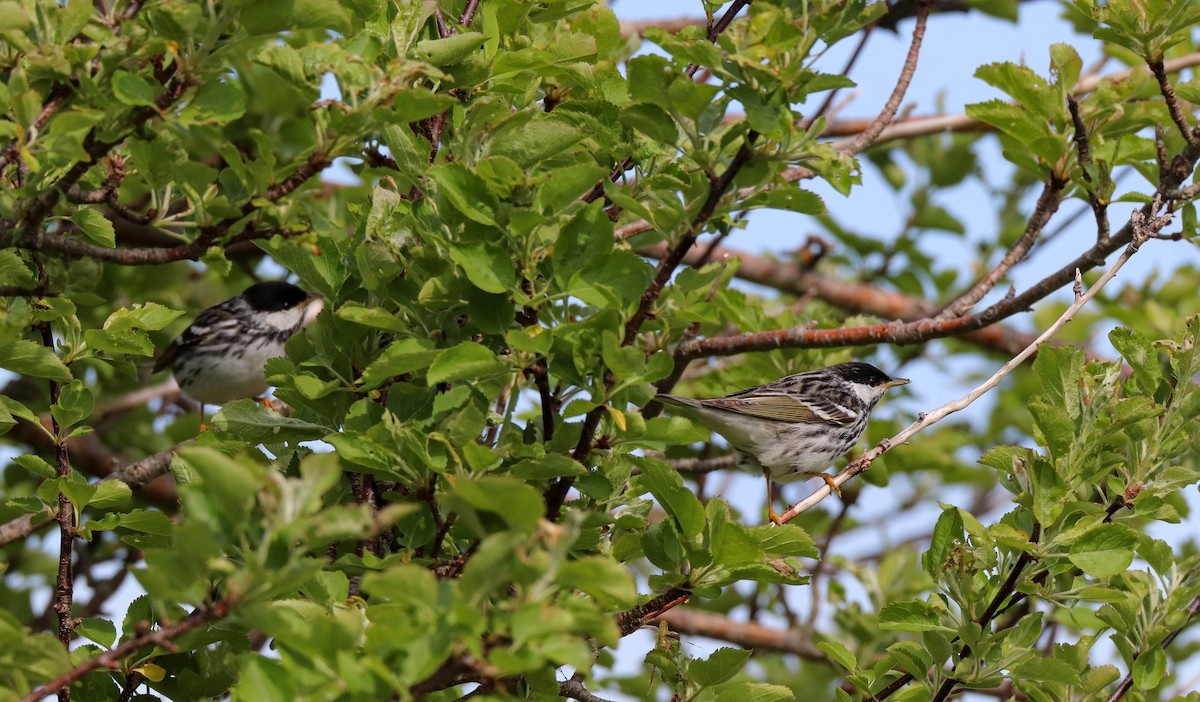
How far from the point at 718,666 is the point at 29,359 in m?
2.21

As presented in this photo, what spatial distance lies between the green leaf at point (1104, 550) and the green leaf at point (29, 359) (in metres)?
3.02

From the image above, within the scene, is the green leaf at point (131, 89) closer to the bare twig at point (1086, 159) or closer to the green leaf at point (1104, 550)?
the green leaf at point (1104, 550)

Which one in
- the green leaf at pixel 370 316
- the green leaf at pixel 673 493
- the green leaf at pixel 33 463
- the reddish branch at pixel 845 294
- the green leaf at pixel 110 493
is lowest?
the reddish branch at pixel 845 294

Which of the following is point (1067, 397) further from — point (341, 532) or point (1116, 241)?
point (341, 532)

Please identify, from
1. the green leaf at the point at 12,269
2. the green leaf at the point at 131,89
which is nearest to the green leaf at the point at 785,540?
the green leaf at the point at 131,89

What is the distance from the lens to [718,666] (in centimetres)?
335

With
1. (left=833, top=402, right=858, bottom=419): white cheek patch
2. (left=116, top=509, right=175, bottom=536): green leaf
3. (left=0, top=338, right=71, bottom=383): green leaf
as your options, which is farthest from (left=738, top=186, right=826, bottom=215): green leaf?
(left=833, top=402, right=858, bottom=419): white cheek patch

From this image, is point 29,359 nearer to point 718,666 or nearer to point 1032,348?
point 718,666

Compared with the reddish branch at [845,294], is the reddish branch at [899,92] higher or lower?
higher

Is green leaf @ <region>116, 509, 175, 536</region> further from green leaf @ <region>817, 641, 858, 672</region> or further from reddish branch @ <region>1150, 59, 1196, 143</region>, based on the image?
reddish branch @ <region>1150, 59, 1196, 143</region>

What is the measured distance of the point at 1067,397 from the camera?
3561mm

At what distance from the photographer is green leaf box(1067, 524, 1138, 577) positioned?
3322 mm

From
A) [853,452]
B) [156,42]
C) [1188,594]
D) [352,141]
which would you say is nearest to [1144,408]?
[1188,594]

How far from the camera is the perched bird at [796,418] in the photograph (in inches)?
249
